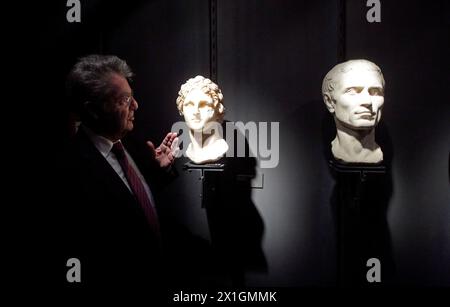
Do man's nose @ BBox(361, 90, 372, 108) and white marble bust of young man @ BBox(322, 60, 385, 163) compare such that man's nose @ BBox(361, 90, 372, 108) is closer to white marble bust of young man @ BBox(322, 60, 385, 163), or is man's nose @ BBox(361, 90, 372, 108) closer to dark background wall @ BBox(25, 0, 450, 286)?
white marble bust of young man @ BBox(322, 60, 385, 163)

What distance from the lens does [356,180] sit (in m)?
2.44

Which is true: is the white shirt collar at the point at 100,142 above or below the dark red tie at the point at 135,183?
above

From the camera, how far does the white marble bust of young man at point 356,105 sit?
2160 mm

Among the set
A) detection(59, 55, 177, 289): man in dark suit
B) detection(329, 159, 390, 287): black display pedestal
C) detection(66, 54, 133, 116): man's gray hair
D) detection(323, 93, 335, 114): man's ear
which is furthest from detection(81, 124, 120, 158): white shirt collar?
detection(329, 159, 390, 287): black display pedestal

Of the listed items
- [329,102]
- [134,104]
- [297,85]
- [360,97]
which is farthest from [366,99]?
[134,104]

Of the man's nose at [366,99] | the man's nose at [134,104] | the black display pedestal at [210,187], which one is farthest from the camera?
the black display pedestal at [210,187]

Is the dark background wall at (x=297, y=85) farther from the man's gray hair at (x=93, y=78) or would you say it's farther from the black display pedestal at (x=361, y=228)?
the man's gray hair at (x=93, y=78)

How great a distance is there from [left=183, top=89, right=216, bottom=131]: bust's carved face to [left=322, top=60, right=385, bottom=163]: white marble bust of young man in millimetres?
621

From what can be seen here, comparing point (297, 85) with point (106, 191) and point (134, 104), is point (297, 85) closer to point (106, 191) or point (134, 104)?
point (134, 104)

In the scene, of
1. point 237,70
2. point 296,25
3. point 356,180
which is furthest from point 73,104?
point 356,180

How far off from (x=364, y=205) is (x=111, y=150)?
1.47 metres

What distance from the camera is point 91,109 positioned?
2.28m

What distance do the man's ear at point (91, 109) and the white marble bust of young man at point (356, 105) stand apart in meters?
1.21

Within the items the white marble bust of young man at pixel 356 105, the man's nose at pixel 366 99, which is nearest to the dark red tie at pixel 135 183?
the white marble bust of young man at pixel 356 105
